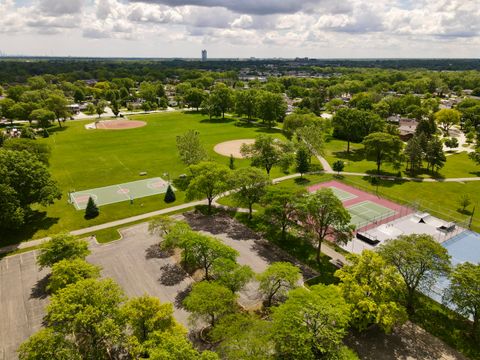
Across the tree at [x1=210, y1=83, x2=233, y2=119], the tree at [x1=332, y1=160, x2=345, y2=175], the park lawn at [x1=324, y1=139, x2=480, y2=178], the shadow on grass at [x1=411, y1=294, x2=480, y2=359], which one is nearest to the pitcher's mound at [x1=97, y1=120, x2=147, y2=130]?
the tree at [x1=210, y1=83, x2=233, y2=119]

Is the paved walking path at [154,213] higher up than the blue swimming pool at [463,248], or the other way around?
the paved walking path at [154,213]

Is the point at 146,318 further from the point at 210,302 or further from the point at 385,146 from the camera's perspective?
the point at 385,146

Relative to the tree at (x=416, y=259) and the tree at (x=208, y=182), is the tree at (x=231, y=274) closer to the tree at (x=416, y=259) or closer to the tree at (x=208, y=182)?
the tree at (x=416, y=259)

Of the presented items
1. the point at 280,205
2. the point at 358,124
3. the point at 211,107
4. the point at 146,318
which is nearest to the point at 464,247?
the point at 280,205

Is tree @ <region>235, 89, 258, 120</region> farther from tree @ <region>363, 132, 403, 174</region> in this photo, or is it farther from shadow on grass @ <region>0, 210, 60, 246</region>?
shadow on grass @ <region>0, 210, 60, 246</region>

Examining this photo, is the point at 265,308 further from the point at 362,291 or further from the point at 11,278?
the point at 11,278

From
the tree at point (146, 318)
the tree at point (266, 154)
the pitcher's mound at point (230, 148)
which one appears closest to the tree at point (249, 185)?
the tree at point (266, 154)
